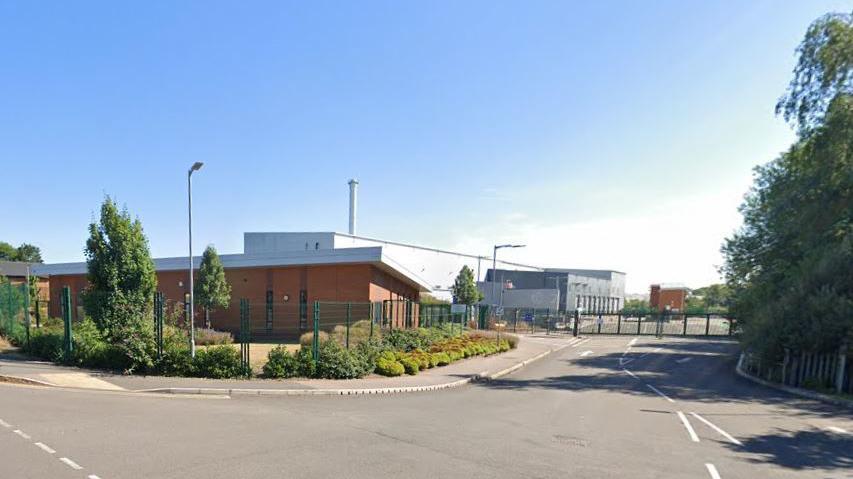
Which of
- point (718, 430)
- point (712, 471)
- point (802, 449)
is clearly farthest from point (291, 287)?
point (712, 471)

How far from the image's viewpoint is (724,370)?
22219 mm

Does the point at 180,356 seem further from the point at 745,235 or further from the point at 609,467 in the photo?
the point at 745,235

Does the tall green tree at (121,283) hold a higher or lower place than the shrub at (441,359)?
higher

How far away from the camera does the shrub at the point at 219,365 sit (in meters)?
13.8

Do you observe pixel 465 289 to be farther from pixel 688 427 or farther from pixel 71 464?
pixel 71 464

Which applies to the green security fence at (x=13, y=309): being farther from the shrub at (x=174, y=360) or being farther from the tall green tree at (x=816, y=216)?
the tall green tree at (x=816, y=216)

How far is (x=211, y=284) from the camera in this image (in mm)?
32188

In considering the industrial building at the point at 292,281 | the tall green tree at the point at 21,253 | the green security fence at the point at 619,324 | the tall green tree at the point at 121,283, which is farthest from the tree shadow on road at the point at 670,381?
the tall green tree at the point at 21,253

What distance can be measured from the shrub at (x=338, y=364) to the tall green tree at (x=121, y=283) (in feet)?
15.6

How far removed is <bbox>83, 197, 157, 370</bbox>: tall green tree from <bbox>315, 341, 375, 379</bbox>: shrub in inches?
187

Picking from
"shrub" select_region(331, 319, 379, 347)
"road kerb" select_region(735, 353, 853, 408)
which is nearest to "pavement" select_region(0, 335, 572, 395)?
"shrub" select_region(331, 319, 379, 347)

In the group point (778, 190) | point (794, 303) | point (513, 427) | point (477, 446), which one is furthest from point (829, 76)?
point (477, 446)

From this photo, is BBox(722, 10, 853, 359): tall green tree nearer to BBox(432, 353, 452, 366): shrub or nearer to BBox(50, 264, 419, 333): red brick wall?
BBox(432, 353, 452, 366): shrub

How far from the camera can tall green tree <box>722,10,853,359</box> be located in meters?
15.9
